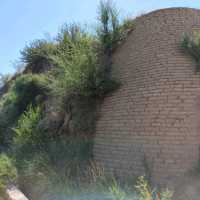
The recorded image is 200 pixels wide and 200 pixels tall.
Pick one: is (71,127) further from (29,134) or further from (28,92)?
(28,92)

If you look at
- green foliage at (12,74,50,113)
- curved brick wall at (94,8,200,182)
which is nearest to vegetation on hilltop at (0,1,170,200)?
curved brick wall at (94,8,200,182)

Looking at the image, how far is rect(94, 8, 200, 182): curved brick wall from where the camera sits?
16.0 ft

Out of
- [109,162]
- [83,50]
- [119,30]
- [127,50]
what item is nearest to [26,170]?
[109,162]

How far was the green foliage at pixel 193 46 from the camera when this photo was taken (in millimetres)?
5605

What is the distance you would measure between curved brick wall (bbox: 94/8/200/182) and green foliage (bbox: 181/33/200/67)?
13 centimetres

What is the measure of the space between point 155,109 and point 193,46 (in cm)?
178

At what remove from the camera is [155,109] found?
5312 millimetres

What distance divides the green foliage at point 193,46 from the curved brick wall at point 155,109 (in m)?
0.13

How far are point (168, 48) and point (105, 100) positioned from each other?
2.14m

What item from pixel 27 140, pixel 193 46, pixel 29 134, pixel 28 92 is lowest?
pixel 27 140

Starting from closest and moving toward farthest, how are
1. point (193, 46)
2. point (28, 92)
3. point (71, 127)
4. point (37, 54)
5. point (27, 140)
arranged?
point (193, 46), point (71, 127), point (27, 140), point (28, 92), point (37, 54)

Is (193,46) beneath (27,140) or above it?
above

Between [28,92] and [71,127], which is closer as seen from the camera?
[71,127]

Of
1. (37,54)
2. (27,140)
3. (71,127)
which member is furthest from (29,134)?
(37,54)
